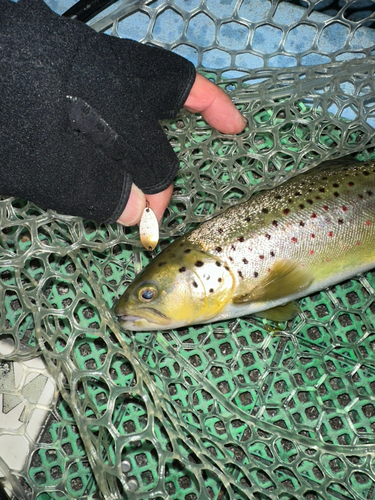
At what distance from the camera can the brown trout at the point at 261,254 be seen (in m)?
1.76

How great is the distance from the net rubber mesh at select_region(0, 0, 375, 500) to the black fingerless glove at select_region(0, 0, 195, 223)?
0.80 feet

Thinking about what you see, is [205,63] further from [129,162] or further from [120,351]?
[120,351]

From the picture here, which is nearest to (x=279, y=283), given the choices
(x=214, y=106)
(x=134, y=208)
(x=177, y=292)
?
(x=177, y=292)

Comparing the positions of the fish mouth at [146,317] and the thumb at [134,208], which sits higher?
the thumb at [134,208]

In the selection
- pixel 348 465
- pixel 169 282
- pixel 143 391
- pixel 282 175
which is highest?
pixel 282 175

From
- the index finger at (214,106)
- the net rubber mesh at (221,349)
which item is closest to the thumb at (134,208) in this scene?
the net rubber mesh at (221,349)

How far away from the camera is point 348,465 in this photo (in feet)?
5.99

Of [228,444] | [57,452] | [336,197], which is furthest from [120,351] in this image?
[336,197]

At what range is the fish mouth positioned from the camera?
1753mm

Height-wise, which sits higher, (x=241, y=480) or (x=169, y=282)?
(x=169, y=282)

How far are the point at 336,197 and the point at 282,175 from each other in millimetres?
253

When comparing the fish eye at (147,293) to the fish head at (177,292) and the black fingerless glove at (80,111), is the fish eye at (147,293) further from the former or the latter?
the black fingerless glove at (80,111)

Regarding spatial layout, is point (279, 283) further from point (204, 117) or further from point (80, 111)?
point (80, 111)

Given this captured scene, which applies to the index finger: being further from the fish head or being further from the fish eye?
the fish eye
